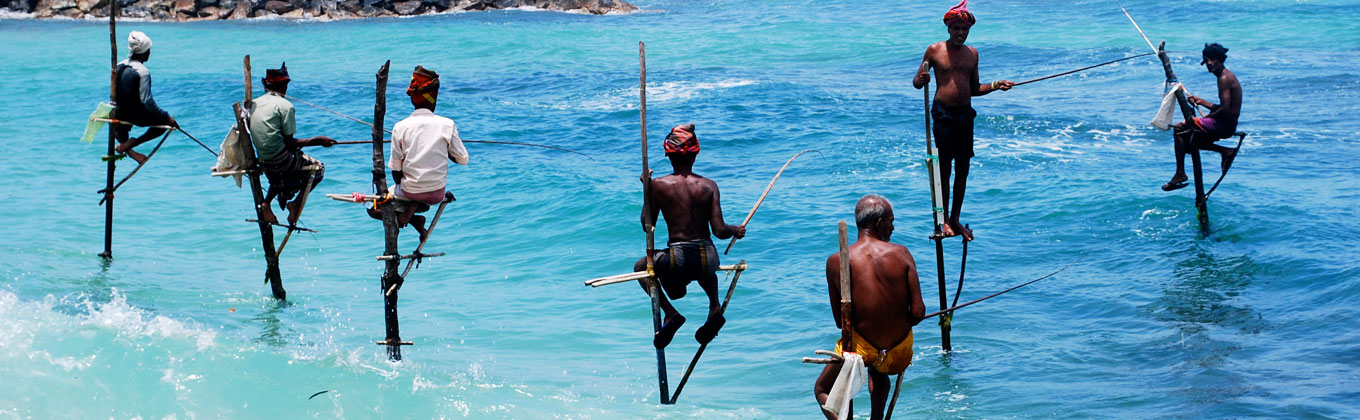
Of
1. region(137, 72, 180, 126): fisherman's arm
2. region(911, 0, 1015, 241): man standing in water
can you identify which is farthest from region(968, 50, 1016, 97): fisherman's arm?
region(137, 72, 180, 126): fisherman's arm

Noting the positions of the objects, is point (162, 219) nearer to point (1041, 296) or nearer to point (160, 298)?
point (160, 298)

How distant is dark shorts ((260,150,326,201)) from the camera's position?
9625 millimetres

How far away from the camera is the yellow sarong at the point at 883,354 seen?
6.30 meters

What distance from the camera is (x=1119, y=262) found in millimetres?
12578

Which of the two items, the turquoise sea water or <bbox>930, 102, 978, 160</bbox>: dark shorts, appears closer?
<bbox>930, 102, 978, 160</bbox>: dark shorts

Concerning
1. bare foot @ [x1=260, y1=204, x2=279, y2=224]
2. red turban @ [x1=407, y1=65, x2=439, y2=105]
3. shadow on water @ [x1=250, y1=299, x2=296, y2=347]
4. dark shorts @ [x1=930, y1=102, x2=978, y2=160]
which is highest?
red turban @ [x1=407, y1=65, x2=439, y2=105]

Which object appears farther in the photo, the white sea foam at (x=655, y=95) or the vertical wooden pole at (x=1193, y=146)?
the white sea foam at (x=655, y=95)

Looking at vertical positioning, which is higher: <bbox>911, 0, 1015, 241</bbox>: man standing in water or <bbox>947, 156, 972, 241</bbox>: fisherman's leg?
<bbox>911, 0, 1015, 241</bbox>: man standing in water

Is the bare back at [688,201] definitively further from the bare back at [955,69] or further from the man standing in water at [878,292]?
the bare back at [955,69]

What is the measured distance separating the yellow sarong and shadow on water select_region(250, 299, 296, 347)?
572 cm

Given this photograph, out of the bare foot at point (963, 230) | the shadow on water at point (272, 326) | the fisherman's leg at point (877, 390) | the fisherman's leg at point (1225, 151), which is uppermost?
the fisherman's leg at point (1225, 151)

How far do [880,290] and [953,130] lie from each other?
2.80 meters

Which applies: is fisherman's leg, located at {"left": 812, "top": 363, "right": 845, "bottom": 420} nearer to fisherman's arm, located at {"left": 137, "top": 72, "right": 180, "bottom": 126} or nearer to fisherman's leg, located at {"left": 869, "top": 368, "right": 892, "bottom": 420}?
fisherman's leg, located at {"left": 869, "top": 368, "right": 892, "bottom": 420}

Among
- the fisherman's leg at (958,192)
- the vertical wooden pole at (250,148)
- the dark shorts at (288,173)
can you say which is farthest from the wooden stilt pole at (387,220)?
the fisherman's leg at (958,192)
